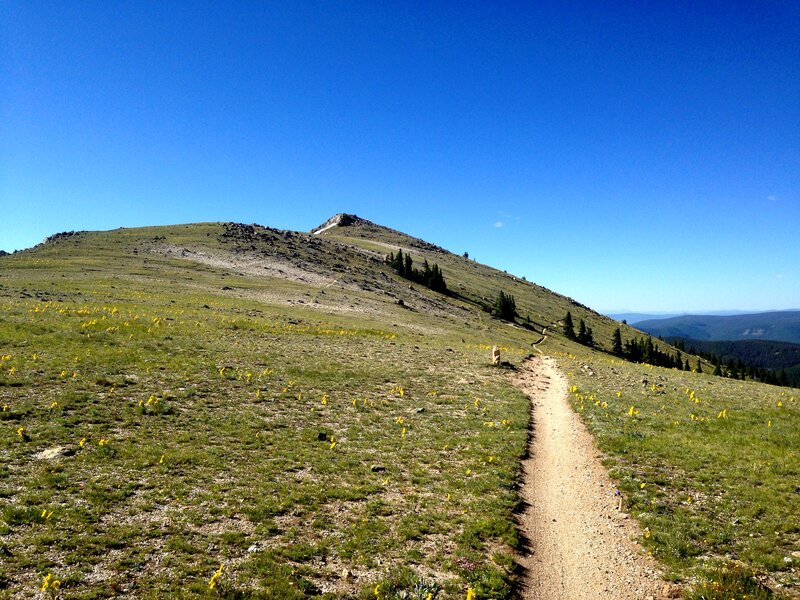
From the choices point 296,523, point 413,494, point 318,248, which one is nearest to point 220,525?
point 296,523

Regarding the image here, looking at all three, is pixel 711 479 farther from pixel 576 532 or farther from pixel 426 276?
pixel 426 276

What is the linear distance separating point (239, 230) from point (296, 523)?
11918 centimetres

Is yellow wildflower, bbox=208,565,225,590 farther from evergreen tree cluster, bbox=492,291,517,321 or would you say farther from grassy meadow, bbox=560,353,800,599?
evergreen tree cluster, bbox=492,291,517,321

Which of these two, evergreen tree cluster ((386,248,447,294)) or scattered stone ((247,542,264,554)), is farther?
evergreen tree cluster ((386,248,447,294))

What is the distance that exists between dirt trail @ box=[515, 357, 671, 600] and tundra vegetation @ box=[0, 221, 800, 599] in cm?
60

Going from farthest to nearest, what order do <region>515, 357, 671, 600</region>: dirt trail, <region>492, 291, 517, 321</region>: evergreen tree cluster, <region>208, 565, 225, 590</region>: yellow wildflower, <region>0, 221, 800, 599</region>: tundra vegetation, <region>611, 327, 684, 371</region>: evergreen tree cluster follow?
<region>611, 327, 684, 371</region>: evergreen tree cluster
<region>492, 291, 517, 321</region>: evergreen tree cluster
<region>515, 357, 671, 600</region>: dirt trail
<region>0, 221, 800, 599</region>: tundra vegetation
<region>208, 565, 225, 590</region>: yellow wildflower

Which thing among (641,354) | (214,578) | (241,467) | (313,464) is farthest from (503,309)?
(214,578)

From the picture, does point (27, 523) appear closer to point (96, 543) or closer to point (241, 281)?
point (96, 543)

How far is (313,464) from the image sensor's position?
17.0 metres

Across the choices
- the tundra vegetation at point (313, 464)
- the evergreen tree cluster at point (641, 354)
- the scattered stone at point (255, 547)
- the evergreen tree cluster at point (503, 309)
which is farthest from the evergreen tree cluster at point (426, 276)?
the scattered stone at point (255, 547)

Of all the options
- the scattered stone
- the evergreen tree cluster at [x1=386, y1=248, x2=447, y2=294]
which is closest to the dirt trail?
the scattered stone

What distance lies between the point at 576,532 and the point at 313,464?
10244 mm

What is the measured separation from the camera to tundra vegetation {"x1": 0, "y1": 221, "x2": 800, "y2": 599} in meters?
10.8

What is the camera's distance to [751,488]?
15.5 m
